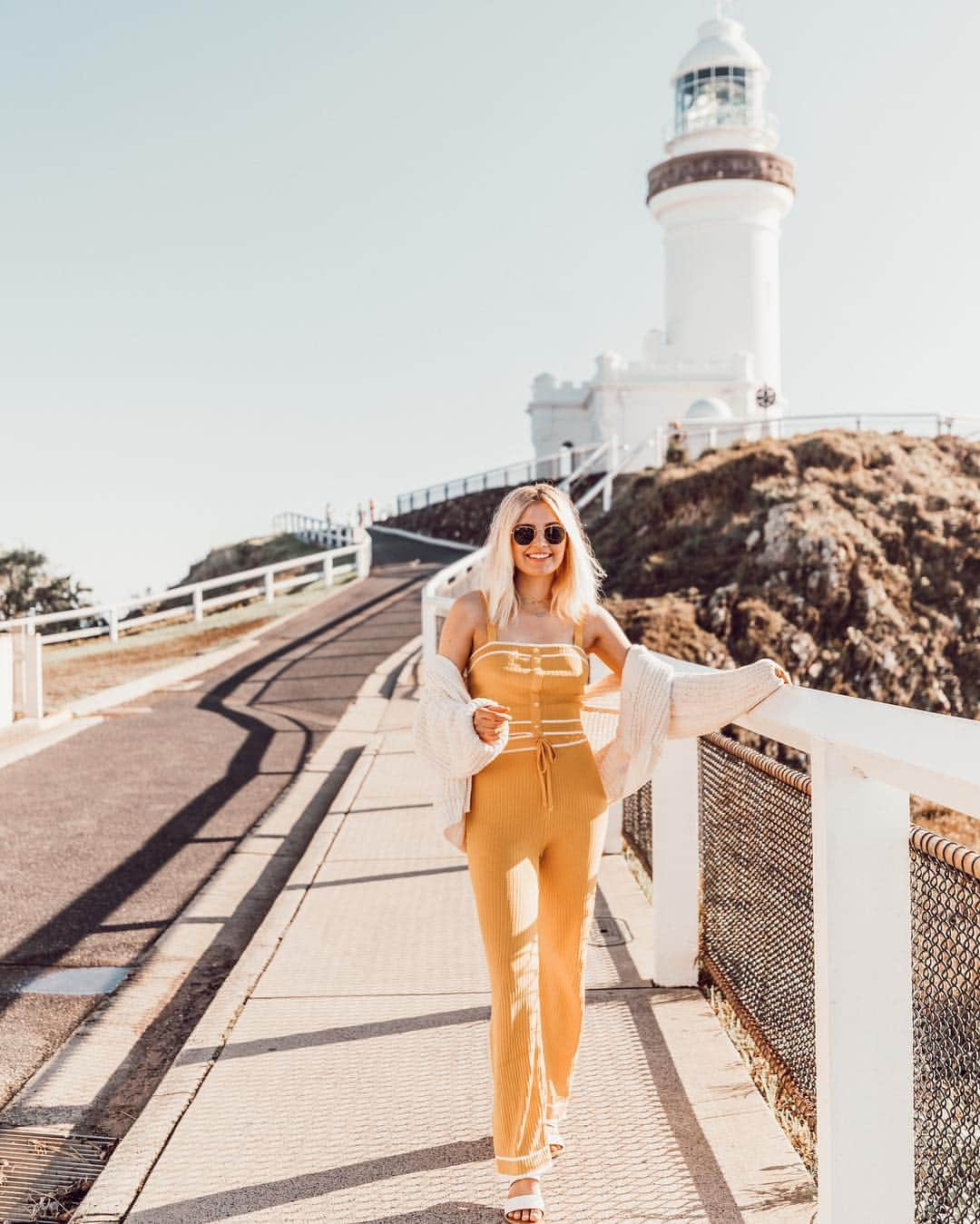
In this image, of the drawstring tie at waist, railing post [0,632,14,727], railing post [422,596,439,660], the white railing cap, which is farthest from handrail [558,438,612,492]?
the white railing cap

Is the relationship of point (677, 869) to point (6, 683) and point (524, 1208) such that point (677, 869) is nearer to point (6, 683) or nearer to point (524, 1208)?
point (524, 1208)

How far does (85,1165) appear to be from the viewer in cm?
327

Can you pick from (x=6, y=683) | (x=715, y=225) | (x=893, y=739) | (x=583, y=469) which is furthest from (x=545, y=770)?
(x=715, y=225)

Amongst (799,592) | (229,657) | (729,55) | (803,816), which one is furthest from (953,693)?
(729,55)

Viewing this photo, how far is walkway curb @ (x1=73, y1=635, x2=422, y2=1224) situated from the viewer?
2.99 m

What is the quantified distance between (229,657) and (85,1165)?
13.3m

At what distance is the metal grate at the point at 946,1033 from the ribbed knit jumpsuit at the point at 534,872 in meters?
0.84

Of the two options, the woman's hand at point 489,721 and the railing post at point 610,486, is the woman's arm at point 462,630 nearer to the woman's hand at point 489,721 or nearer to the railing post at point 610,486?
the woman's hand at point 489,721

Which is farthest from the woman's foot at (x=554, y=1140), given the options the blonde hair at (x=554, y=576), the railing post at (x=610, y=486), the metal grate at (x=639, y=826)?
the railing post at (x=610, y=486)

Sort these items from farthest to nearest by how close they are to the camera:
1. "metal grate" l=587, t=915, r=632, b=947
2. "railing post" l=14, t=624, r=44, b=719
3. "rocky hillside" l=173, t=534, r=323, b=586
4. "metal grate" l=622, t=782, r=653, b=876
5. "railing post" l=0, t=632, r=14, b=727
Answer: "rocky hillside" l=173, t=534, r=323, b=586 < "railing post" l=14, t=624, r=44, b=719 < "railing post" l=0, t=632, r=14, b=727 < "metal grate" l=622, t=782, r=653, b=876 < "metal grate" l=587, t=915, r=632, b=947

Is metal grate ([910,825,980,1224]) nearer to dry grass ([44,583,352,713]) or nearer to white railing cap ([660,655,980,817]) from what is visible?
white railing cap ([660,655,980,817])

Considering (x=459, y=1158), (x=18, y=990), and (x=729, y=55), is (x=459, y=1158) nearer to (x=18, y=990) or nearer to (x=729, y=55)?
(x=18, y=990)

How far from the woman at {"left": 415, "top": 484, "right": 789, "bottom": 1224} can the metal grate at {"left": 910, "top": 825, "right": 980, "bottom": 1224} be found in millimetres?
671

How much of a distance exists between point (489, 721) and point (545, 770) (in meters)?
0.22
